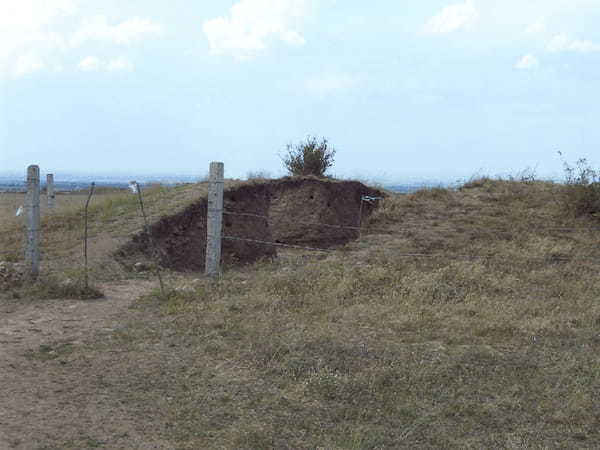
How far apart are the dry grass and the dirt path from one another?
0.18 metres

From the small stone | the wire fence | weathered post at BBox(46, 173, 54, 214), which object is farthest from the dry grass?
weathered post at BBox(46, 173, 54, 214)

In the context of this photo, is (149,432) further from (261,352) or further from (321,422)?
(261,352)

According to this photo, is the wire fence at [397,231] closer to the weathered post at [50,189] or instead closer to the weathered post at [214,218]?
the weathered post at [214,218]

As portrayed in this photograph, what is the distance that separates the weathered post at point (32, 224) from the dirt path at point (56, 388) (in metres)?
1.24

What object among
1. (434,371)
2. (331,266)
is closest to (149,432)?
(434,371)

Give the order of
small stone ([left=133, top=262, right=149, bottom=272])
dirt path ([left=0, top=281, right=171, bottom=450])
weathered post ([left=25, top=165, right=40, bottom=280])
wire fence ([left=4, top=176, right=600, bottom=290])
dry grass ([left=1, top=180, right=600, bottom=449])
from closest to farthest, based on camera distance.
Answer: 1. dirt path ([left=0, top=281, right=171, bottom=450])
2. dry grass ([left=1, top=180, right=600, bottom=449])
3. weathered post ([left=25, top=165, right=40, bottom=280])
4. small stone ([left=133, top=262, right=149, bottom=272])
5. wire fence ([left=4, top=176, right=600, bottom=290])

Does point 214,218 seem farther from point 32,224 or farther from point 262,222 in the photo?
point 262,222

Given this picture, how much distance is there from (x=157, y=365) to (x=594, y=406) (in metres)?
3.18

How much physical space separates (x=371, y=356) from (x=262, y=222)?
704 cm

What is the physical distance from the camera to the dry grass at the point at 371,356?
4.08 metres

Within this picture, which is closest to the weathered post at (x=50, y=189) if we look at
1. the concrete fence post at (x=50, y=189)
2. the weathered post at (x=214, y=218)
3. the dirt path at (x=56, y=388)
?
the concrete fence post at (x=50, y=189)

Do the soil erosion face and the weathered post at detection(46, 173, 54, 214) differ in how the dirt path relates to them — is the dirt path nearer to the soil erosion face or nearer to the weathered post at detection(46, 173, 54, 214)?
the soil erosion face

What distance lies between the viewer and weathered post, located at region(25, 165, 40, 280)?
8.30m

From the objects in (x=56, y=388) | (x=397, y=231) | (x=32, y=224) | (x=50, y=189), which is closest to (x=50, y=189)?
(x=50, y=189)
